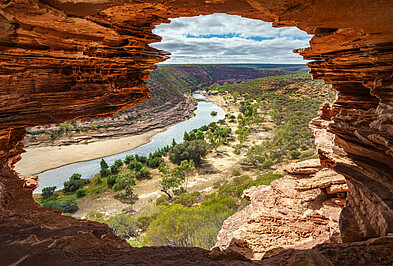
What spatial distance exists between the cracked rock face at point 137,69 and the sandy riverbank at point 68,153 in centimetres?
3157

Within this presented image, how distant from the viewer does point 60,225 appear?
6.27m

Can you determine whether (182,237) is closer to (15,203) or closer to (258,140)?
(15,203)

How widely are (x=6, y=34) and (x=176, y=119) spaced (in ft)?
200

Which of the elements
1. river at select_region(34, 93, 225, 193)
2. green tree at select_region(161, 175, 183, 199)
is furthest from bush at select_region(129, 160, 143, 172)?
green tree at select_region(161, 175, 183, 199)

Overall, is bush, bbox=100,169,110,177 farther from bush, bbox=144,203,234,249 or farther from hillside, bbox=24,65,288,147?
bush, bbox=144,203,234,249

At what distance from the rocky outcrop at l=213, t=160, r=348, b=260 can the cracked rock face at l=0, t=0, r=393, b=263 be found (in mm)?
1692

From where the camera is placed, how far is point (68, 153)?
40906 millimetres

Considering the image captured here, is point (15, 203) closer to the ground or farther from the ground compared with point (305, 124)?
farther from the ground

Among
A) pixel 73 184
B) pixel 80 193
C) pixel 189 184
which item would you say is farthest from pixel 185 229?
pixel 73 184

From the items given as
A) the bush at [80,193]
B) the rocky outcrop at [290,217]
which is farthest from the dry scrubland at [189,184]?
the rocky outcrop at [290,217]

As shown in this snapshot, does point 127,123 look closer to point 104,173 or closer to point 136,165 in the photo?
point 136,165

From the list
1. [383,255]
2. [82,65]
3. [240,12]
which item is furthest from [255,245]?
[82,65]

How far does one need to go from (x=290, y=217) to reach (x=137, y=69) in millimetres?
10030

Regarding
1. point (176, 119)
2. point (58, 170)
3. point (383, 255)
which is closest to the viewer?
point (383, 255)
